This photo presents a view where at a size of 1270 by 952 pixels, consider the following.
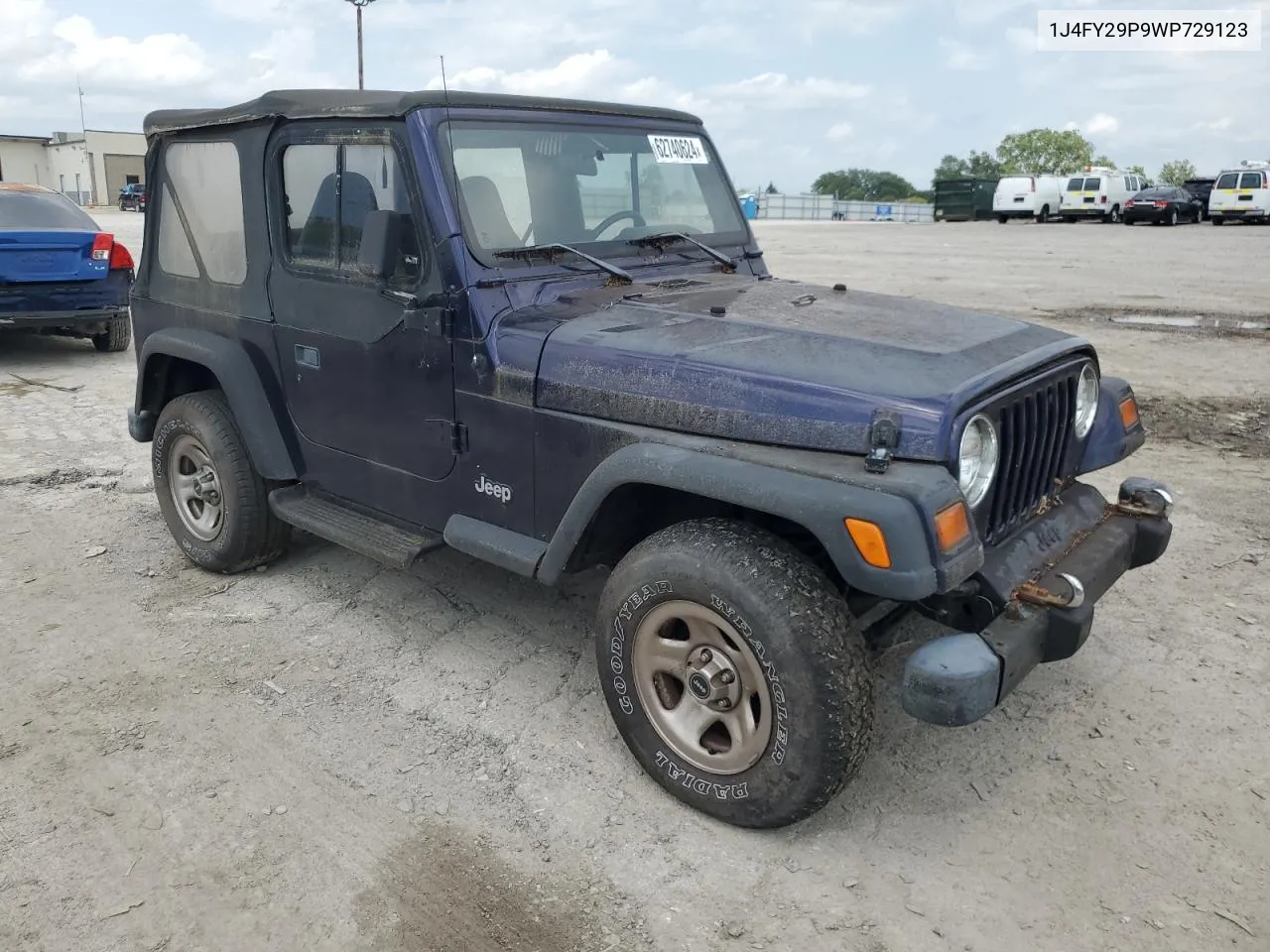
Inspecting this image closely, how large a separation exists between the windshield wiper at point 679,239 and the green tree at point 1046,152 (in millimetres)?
84585

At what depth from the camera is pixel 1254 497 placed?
17.7 ft

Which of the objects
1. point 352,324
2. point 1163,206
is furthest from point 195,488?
point 1163,206

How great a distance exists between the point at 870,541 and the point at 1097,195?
1468 inches

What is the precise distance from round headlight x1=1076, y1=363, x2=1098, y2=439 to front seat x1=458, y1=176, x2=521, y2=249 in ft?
6.45

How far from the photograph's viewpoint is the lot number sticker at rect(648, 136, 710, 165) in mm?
3996

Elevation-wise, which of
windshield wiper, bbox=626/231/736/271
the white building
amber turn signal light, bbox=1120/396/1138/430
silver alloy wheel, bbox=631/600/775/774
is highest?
the white building

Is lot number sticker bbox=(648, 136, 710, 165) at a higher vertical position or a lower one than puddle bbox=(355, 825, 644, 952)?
higher

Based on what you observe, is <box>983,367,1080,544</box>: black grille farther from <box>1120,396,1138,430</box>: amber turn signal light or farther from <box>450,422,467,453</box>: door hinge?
<box>450,422,467,453</box>: door hinge

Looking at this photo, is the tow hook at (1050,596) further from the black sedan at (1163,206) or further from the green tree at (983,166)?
the green tree at (983,166)

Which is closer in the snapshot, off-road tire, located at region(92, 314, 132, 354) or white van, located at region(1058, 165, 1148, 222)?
off-road tire, located at region(92, 314, 132, 354)

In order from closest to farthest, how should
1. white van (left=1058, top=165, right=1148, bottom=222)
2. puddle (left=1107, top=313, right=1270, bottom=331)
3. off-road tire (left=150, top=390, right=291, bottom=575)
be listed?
1. off-road tire (left=150, top=390, right=291, bottom=575)
2. puddle (left=1107, top=313, right=1270, bottom=331)
3. white van (left=1058, top=165, right=1148, bottom=222)

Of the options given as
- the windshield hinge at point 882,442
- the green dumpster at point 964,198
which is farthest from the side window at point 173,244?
the green dumpster at point 964,198

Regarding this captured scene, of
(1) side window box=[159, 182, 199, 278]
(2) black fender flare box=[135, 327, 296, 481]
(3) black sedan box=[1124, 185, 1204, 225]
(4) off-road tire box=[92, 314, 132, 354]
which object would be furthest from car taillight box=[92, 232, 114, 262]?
(3) black sedan box=[1124, 185, 1204, 225]

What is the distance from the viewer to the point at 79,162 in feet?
212
